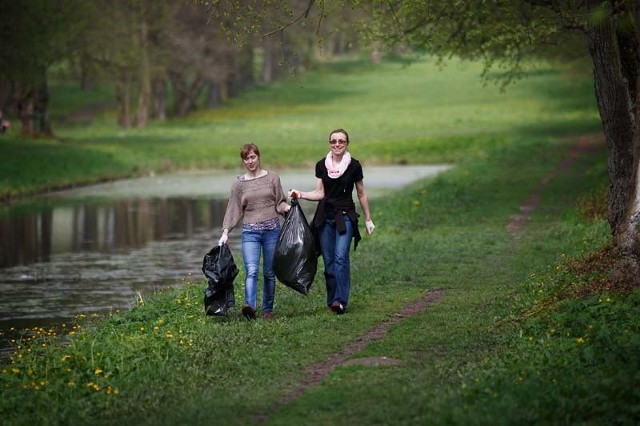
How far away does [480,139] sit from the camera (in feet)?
188

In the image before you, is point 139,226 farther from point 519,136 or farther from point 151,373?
point 519,136

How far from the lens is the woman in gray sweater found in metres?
14.4

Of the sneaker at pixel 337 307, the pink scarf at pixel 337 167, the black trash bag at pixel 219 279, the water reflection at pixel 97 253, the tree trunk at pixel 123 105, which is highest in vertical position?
the tree trunk at pixel 123 105

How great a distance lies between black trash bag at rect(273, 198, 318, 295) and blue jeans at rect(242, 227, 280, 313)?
0.81 feet

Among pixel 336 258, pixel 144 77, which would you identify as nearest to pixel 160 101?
pixel 144 77

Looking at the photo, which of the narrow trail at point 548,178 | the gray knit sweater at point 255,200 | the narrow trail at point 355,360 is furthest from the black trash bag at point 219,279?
the narrow trail at point 548,178

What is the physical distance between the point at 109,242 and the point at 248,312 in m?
14.5

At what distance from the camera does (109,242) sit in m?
28.4

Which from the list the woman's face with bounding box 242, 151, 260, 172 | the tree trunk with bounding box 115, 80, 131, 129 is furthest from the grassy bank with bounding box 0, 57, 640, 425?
the tree trunk with bounding box 115, 80, 131, 129

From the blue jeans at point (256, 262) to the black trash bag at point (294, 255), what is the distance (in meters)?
0.25

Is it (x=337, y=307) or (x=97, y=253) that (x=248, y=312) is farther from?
(x=97, y=253)

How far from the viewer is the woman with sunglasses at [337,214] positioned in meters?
14.4

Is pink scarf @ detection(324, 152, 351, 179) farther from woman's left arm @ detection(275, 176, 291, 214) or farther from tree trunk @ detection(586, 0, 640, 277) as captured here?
tree trunk @ detection(586, 0, 640, 277)

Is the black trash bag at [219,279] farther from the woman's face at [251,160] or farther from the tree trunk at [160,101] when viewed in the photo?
the tree trunk at [160,101]
